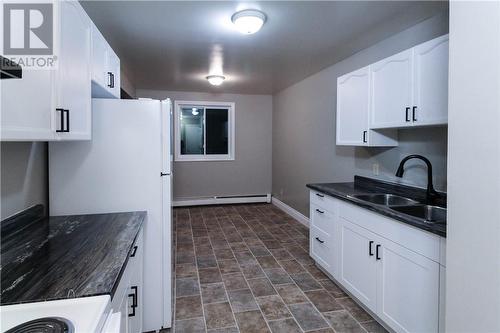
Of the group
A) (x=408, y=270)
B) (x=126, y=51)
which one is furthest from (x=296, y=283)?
(x=126, y=51)

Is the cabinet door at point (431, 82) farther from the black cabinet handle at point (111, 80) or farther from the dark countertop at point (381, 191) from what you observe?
the black cabinet handle at point (111, 80)

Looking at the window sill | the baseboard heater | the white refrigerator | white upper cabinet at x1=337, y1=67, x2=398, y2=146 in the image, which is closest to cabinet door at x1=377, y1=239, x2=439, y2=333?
white upper cabinet at x1=337, y1=67, x2=398, y2=146

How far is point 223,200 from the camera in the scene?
21.0ft

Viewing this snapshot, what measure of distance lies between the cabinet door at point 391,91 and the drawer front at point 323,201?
79cm

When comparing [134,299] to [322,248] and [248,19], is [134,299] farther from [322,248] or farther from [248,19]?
[248,19]

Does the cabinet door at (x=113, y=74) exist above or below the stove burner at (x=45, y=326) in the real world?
above

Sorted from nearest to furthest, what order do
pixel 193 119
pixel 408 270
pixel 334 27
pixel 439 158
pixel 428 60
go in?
pixel 408 270 → pixel 428 60 → pixel 439 158 → pixel 334 27 → pixel 193 119

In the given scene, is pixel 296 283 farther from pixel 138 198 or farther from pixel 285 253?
pixel 138 198

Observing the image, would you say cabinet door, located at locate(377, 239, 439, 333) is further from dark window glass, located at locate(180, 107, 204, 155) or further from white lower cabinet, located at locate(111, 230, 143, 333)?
dark window glass, located at locate(180, 107, 204, 155)

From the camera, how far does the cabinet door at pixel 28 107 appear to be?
1.08m

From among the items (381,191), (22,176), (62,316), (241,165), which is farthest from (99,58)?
(241,165)

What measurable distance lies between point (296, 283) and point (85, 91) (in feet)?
7.93

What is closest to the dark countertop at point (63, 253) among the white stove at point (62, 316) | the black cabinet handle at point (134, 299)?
the white stove at point (62, 316)

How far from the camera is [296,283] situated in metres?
2.87
